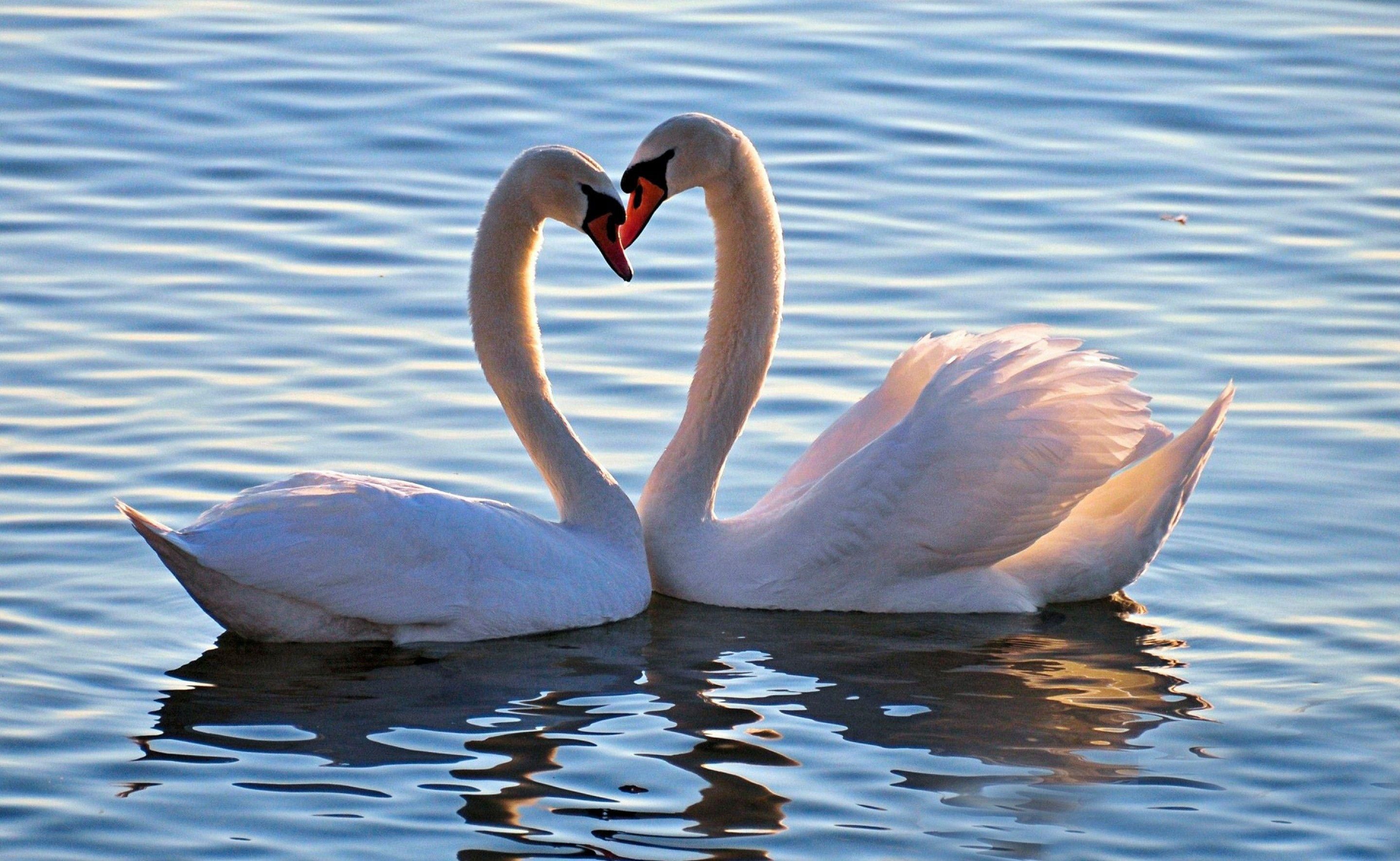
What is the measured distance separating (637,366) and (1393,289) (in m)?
3.98

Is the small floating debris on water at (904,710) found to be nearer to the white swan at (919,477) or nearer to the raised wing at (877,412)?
the white swan at (919,477)

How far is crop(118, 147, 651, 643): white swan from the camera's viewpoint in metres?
7.40

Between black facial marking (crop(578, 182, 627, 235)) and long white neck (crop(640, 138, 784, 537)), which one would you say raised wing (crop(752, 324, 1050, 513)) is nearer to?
long white neck (crop(640, 138, 784, 537))

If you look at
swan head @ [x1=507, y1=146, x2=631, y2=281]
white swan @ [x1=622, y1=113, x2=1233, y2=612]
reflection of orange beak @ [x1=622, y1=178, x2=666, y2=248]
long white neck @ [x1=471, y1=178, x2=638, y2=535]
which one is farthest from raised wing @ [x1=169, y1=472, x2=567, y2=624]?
reflection of orange beak @ [x1=622, y1=178, x2=666, y2=248]

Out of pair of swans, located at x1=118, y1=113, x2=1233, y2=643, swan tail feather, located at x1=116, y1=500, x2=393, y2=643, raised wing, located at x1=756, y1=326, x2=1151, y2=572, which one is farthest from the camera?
raised wing, located at x1=756, y1=326, x2=1151, y2=572

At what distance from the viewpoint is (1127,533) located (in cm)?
838

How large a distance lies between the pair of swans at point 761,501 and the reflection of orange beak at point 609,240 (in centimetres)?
1

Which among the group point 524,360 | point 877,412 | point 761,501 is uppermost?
point 524,360

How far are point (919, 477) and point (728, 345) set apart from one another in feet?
3.54

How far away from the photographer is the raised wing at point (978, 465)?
812 centimetres

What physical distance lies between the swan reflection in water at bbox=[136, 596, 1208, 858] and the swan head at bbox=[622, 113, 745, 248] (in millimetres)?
1472

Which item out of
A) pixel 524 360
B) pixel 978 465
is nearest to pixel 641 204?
pixel 524 360

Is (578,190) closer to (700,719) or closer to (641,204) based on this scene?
(641,204)

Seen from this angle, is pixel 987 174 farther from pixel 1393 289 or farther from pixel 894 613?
pixel 894 613
